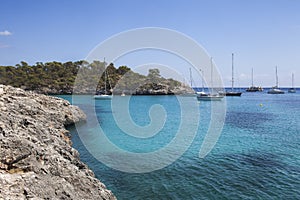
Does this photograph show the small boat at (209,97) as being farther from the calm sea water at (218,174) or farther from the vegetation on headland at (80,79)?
the calm sea water at (218,174)

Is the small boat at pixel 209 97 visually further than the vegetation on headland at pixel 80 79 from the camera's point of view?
No

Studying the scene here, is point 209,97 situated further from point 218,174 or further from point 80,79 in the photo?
point 218,174

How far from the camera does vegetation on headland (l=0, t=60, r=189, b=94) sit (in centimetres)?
10810

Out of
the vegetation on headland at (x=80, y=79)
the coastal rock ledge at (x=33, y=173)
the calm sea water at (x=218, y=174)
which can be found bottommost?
the calm sea water at (x=218, y=174)

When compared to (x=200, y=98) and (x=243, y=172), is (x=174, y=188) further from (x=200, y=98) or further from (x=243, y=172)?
(x=200, y=98)

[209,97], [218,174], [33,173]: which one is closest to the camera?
[33,173]

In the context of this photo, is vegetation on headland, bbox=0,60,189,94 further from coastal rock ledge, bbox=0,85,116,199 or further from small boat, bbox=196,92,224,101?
coastal rock ledge, bbox=0,85,116,199

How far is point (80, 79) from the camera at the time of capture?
122 m

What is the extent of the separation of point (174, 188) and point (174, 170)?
2.91 metres

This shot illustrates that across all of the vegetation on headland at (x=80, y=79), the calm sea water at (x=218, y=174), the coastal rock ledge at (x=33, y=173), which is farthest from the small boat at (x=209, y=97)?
the coastal rock ledge at (x=33, y=173)

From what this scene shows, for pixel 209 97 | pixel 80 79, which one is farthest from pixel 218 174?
pixel 80 79

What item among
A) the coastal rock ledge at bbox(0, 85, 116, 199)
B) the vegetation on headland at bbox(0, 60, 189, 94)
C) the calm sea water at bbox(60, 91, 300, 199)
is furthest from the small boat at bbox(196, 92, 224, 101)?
the coastal rock ledge at bbox(0, 85, 116, 199)

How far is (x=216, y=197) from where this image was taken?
1199 cm

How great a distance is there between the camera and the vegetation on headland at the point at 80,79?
355 feet
